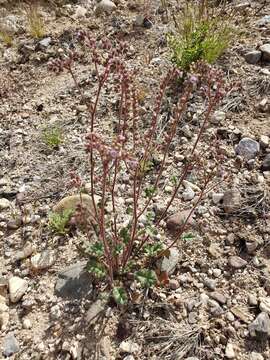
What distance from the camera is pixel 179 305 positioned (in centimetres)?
321

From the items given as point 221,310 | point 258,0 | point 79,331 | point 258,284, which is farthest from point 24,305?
point 258,0

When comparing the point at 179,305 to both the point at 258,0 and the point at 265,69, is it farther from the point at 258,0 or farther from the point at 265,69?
the point at 258,0

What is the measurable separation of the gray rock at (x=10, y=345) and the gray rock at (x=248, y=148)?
2.50m

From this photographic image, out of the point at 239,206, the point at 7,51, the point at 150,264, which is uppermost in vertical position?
the point at 7,51

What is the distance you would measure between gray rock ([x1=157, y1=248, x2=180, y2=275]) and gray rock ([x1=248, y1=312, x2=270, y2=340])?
2.30 feet

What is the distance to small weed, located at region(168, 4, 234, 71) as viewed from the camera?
4707 mm

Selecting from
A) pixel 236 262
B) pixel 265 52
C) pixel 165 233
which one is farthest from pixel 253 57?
pixel 236 262

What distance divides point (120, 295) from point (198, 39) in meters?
3.03

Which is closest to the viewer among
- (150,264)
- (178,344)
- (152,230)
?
(178,344)

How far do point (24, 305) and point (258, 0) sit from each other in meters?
4.75

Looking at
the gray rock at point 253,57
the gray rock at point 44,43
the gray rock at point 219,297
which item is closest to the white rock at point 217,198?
the gray rock at point 219,297

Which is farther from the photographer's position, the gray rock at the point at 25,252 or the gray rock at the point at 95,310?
the gray rock at the point at 25,252

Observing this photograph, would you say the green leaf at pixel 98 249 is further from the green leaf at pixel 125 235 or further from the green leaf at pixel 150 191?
the green leaf at pixel 150 191

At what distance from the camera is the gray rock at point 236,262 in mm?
3372
